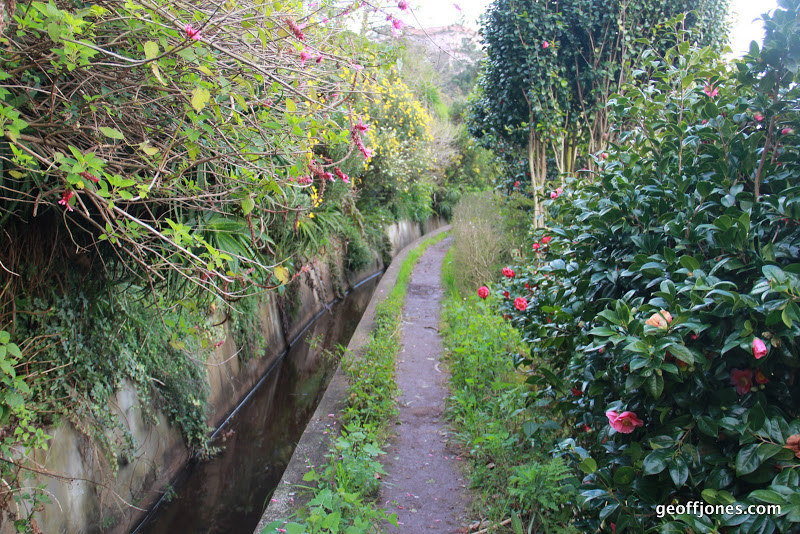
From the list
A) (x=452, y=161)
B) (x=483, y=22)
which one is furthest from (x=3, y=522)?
(x=452, y=161)

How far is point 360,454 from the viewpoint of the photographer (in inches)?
136

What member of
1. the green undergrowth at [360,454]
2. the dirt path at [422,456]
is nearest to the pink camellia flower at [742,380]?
the green undergrowth at [360,454]

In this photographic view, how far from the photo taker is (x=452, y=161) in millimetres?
22438

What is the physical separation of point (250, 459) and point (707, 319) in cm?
487

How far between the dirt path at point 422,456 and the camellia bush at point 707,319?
125cm

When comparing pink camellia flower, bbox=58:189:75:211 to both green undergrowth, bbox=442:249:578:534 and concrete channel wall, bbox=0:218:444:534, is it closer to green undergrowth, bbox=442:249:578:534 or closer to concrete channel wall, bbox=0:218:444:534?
concrete channel wall, bbox=0:218:444:534

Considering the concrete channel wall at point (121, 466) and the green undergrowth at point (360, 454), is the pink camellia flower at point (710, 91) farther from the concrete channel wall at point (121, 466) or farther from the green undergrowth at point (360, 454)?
the concrete channel wall at point (121, 466)

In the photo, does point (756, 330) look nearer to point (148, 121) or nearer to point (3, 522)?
point (148, 121)

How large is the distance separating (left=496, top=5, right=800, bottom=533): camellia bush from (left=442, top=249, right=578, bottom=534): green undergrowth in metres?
0.44

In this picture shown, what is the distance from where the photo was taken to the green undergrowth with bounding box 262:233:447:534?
260 cm

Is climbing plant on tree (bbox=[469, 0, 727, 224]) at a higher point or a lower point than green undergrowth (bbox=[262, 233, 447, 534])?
higher

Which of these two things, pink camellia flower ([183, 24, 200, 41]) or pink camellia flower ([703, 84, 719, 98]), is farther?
pink camellia flower ([703, 84, 719, 98])

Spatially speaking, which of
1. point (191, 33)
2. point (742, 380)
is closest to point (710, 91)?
point (742, 380)

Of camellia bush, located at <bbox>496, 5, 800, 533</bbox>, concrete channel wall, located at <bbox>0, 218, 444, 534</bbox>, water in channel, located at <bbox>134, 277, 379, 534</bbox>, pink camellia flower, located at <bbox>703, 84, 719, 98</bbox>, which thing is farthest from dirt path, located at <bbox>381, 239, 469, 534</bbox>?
pink camellia flower, located at <bbox>703, 84, 719, 98</bbox>
